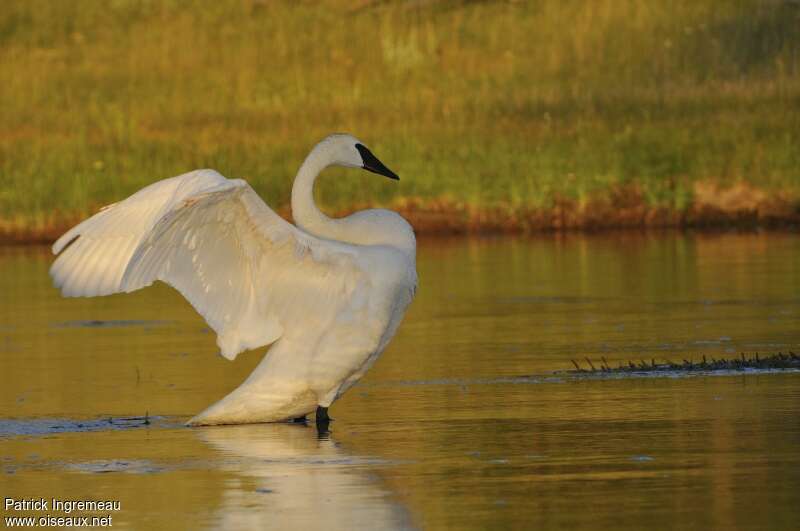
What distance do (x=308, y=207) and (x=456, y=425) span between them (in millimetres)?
1738

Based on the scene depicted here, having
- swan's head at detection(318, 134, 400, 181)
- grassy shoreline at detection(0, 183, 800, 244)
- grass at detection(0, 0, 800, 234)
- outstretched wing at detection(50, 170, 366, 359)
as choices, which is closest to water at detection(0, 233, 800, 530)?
outstretched wing at detection(50, 170, 366, 359)

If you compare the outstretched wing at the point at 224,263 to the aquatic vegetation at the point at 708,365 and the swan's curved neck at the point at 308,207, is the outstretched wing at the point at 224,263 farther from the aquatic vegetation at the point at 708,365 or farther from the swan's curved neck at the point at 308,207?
the aquatic vegetation at the point at 708,365

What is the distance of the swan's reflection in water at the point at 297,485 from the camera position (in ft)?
29.9

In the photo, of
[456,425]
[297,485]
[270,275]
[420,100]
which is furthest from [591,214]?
[297,485]

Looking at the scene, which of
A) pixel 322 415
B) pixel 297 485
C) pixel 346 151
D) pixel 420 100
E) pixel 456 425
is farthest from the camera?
pixel 420 100

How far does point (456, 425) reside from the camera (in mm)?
11984

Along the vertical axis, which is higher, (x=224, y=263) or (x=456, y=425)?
(x=224, y=263)

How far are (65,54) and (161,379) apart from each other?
87.0ft

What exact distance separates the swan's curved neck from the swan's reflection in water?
1.22 meters

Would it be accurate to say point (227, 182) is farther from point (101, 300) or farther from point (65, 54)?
point (65, 54)

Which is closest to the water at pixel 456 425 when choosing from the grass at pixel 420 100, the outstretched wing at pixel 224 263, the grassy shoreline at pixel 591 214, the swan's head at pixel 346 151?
the outstretched wing at pixel 224 263

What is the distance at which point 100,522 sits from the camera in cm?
926

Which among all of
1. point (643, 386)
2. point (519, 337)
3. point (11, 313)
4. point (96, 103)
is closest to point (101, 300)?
point (11, 313)

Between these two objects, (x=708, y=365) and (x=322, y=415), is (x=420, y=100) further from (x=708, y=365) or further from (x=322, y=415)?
Result: (x=322, y=415)
